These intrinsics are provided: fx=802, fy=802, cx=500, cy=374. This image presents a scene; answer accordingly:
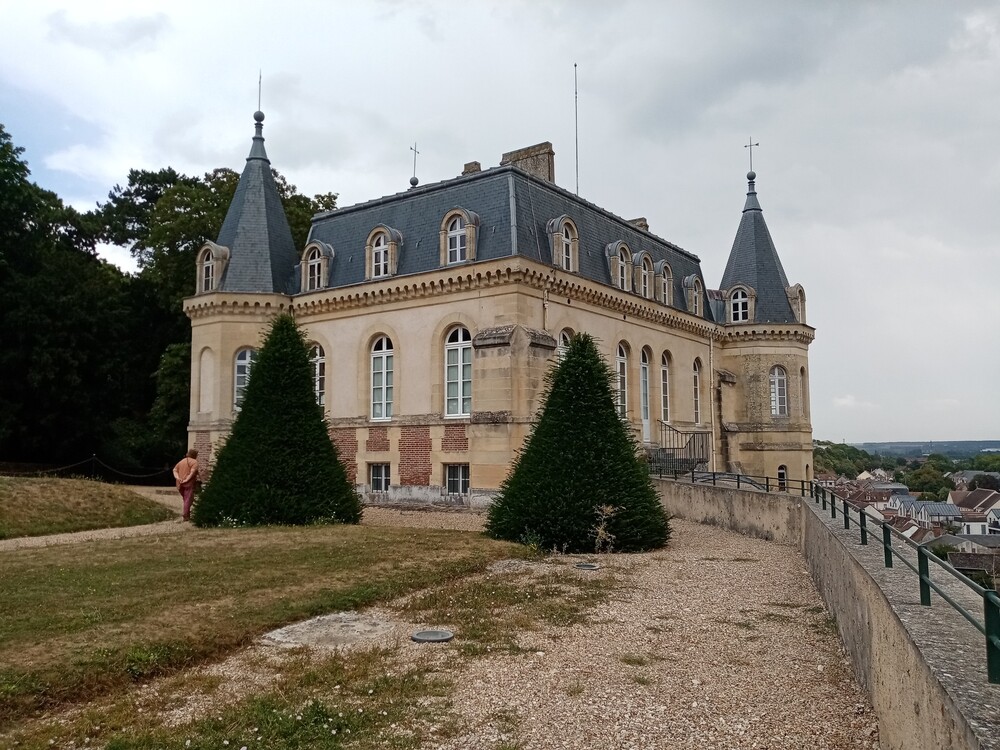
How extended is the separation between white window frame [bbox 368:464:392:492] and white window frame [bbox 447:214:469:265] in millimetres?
6494

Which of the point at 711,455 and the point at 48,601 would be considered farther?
the point at 711,455

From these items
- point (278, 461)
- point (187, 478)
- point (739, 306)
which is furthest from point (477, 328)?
point (739, 306)

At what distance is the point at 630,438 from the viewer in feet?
49.8

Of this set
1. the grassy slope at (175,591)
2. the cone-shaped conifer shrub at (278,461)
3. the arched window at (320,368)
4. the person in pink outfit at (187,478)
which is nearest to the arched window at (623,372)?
the arched window at (320,368)

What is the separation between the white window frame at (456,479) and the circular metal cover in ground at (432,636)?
543 inches

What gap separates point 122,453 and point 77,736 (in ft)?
103

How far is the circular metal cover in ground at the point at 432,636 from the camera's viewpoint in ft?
25.9

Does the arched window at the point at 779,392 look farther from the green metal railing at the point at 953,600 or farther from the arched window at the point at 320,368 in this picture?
the green metal railing at the point at 953,600

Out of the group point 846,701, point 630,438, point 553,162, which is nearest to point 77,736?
point 846,701

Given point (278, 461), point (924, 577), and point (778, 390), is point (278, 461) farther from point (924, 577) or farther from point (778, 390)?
point (778, 390)

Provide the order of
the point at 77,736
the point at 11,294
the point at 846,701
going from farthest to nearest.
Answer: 1. the point at 11,294
2. the point at 846,701
3. the point at 77,736

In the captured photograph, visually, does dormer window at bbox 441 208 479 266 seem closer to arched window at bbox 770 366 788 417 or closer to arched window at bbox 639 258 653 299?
arched window at bbox 639 258 653 299

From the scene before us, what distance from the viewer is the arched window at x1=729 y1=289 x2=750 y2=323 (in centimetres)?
3275

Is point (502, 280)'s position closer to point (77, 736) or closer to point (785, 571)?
point (785, 571)
